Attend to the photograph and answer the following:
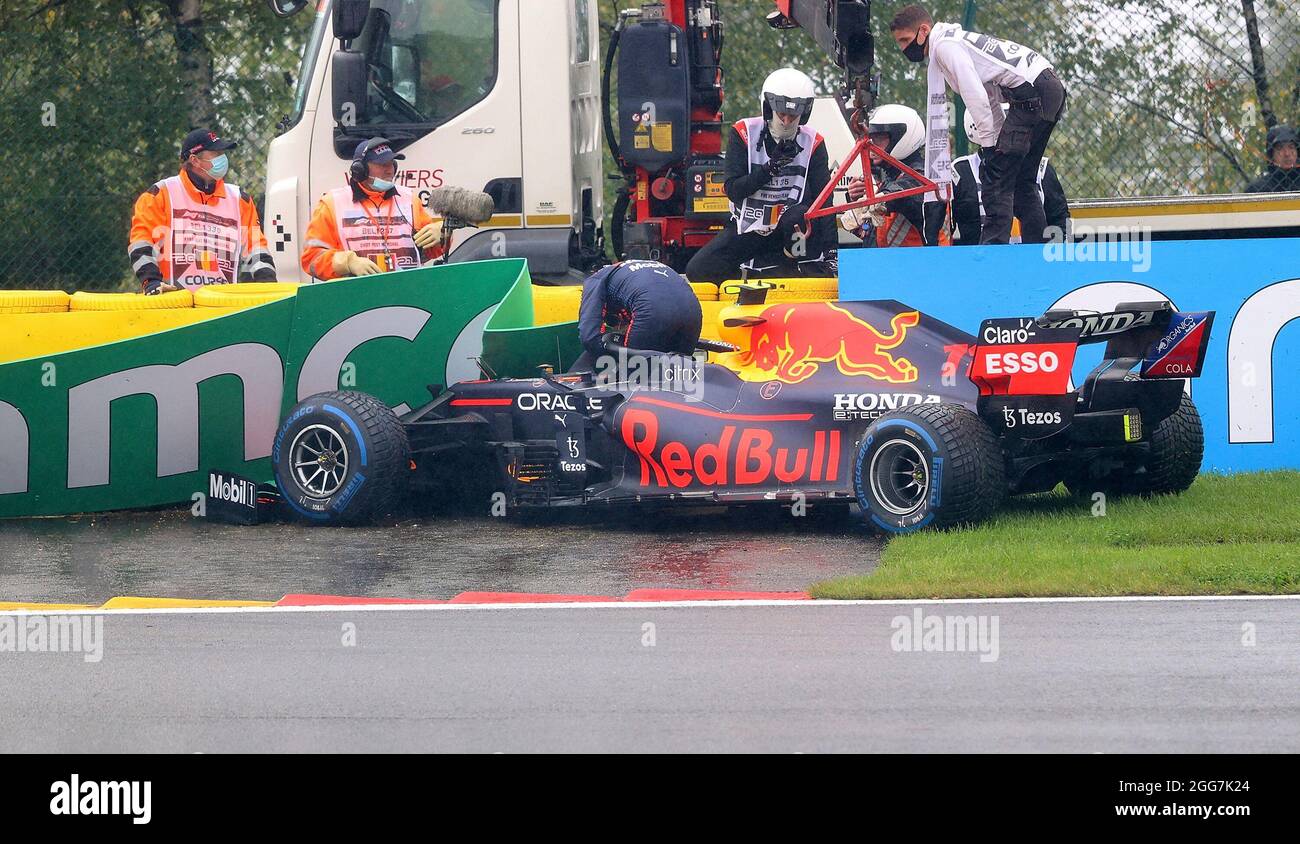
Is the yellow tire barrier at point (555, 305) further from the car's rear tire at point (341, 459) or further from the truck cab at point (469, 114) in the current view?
the car's rear tire at point (341, 459)

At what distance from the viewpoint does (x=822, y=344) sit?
10.3m

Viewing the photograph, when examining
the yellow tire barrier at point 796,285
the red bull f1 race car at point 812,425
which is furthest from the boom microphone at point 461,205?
the red bull f1 race car at point 812,425

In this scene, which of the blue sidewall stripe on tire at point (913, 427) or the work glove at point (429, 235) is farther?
the work glove at point (429, 235)

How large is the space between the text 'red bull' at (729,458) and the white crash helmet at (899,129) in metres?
3.71

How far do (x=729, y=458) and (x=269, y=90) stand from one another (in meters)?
7.43

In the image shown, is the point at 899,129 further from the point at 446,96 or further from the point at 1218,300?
the point at 446,96

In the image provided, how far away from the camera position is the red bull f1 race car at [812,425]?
31.0ft

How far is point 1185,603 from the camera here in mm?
7766

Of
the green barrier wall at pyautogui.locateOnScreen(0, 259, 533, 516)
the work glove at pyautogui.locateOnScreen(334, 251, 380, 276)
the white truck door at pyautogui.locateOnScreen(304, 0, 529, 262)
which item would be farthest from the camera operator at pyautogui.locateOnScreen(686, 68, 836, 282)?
the work glove at pyautogui.locateOnScreen(334, 251, 380, 276)

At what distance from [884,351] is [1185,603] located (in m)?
2.77

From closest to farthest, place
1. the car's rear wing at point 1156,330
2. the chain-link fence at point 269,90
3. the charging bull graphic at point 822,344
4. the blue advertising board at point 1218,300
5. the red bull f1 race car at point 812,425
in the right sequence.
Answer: the car's rear wing at point 1156,330 → the red bull f1 race car at point 812,425 → the charging bull graphic at point 822,344 → the blue advertising board at point 1218,300 → the chain-link fence at point 269,90

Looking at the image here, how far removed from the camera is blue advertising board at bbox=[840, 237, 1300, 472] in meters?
11.2

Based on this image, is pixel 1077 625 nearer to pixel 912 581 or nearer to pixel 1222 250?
pixel 912 581

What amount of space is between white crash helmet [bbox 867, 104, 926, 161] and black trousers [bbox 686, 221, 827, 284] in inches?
41.0
